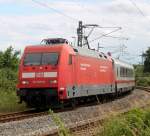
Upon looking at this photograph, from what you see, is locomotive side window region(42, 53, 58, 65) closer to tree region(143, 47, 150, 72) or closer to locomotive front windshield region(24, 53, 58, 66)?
locomotive front windshield region(24, 53, 58, 66)

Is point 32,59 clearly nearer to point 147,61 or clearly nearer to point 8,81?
point 8,81

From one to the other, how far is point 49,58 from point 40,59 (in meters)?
0.44

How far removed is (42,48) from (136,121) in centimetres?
1229

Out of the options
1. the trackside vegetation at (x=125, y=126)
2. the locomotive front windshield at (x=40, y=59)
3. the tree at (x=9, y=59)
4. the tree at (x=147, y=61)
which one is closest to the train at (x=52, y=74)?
the locomotive front windshield at (x=40, y=59)

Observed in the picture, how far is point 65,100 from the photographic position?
76.5 feet

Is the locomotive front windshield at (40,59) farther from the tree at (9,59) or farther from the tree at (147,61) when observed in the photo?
the tree at (147,61)

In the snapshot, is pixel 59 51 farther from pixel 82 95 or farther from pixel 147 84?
pixel 147 84

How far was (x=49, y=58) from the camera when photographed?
22781 millimetres

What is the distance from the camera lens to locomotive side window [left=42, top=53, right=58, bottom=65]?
22.5 metres

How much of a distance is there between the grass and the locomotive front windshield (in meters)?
A: 2.80

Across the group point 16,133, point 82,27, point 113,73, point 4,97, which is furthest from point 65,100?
point 82,27

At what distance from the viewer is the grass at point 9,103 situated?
82.2ft

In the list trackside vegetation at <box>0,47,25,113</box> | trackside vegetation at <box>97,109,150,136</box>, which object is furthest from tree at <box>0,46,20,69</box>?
trackside vegetation at <box>97,109,150,136</box>

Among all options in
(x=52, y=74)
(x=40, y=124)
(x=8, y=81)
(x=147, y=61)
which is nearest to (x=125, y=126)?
(x=40, y=124)
